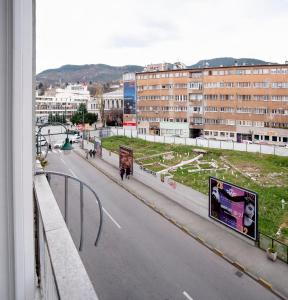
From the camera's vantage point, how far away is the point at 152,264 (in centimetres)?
305

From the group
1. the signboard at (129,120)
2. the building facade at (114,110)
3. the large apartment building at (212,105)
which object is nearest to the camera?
the large apartment building at (212,105)

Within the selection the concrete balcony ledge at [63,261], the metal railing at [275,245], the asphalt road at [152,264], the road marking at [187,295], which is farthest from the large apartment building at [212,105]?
the concrete balcony ledge at [63,261]

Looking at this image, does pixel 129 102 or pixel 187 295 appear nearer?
pixel 187 295

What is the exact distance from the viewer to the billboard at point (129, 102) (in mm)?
10242

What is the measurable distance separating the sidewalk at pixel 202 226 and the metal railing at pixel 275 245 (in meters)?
0.06

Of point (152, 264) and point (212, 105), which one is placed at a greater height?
point (212, 105)

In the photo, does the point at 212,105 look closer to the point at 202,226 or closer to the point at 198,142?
the point at 198,142

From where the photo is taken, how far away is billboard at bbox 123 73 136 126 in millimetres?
10242

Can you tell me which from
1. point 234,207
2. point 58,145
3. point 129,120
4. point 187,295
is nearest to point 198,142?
point 129,120

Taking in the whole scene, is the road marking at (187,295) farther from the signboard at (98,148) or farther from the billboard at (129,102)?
the billboard at (129,102)

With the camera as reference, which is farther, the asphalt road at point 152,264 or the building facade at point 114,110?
the building facade at point 114,110

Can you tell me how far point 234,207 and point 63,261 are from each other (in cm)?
330

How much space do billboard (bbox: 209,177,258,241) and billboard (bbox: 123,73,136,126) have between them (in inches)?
259

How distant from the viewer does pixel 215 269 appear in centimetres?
294
